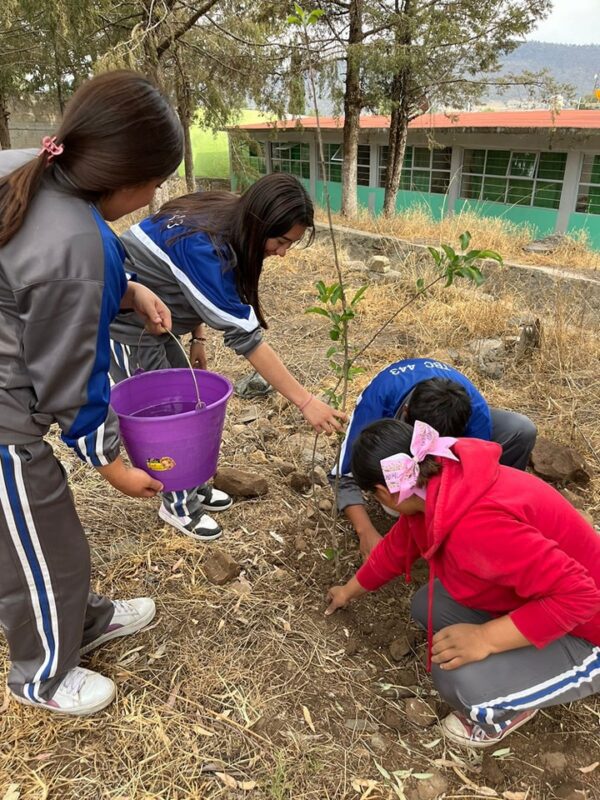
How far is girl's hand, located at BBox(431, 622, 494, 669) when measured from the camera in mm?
1404

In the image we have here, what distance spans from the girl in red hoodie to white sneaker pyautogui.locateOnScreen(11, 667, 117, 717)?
87 cm

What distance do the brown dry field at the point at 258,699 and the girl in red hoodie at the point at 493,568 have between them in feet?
0.43

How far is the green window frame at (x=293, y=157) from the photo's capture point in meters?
20.2

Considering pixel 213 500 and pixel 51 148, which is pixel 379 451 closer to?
pixel 51 148

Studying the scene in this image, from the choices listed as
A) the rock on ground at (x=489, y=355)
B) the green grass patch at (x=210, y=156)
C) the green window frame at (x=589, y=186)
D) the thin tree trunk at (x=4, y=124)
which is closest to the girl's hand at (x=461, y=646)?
the rock on ground at (x=489, y=355)

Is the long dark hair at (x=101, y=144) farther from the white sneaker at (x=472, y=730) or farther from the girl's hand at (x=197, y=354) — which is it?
the white sneaker at (x=472, y=730)

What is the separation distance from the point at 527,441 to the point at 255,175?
26.1ft

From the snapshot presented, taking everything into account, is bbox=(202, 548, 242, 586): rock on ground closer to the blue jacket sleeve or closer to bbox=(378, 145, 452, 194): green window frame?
the blue jacket sleeve

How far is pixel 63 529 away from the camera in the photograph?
4.45 ft

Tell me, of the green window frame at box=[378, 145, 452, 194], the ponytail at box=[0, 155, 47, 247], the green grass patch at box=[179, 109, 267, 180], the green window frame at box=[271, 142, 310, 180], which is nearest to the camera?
the ponytail at box=[0, 155, 47, 247]

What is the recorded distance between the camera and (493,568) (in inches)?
51.4

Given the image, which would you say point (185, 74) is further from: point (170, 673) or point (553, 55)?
point (553, 55)

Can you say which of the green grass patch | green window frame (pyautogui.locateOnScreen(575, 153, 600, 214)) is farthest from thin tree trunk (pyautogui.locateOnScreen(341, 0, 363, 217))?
the green grass patch

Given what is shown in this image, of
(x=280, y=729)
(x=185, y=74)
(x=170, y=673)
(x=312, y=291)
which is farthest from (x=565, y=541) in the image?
(x=185, y=74)
